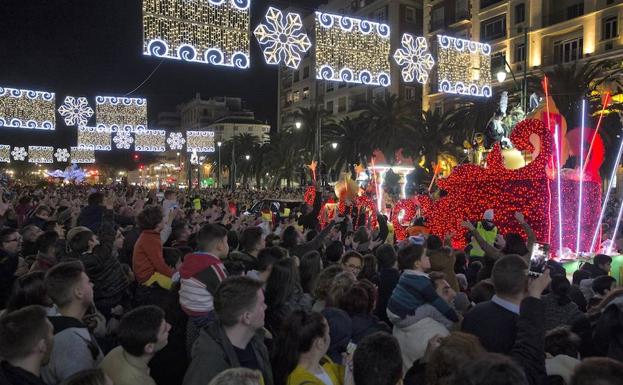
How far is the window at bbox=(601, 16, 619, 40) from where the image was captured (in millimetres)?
35812

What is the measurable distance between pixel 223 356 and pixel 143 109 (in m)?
22.0

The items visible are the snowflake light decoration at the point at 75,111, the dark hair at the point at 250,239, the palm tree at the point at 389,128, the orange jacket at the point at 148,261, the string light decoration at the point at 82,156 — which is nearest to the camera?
the orange jacket at the point at 148,261

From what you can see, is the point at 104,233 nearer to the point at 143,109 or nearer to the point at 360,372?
the point at 360,372

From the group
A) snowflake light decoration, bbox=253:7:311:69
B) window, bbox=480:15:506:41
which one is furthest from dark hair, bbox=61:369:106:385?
window, bbox=480:15:506:41

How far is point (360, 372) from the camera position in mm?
2943

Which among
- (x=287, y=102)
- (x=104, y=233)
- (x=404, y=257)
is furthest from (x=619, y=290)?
(x=287, y=102)

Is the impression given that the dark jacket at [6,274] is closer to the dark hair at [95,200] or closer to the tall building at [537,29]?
the dark hair at [95,200]

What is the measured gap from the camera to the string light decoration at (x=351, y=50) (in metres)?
13.3

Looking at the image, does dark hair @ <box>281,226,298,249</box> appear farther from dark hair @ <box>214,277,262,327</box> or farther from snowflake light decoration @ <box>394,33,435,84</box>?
snowflake light decoration @ <box>394,33,435,84</box>

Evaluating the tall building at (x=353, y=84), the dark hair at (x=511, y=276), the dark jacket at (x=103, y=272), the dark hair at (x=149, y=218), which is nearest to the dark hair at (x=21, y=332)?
the dark jacket at (x=103, y=272)

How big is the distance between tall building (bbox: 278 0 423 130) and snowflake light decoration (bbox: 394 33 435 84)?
106ft

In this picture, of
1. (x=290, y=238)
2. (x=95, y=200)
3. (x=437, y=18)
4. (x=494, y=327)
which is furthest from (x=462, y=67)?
(x=437, y=18)

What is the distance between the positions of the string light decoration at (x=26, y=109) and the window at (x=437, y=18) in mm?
41147

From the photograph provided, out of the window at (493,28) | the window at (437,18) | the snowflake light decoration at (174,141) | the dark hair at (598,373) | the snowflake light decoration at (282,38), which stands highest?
the window at (437,18)
